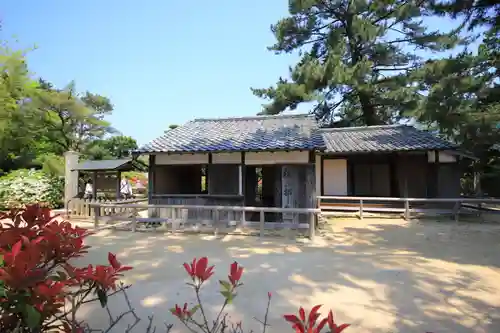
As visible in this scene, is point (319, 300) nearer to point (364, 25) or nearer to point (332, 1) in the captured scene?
point (364, 25)

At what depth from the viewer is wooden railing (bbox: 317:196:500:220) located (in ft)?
32.9

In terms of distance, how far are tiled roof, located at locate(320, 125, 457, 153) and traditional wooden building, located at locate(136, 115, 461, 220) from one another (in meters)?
0.03

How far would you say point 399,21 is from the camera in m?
16.5

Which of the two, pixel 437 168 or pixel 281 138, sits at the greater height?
pixel 281 138

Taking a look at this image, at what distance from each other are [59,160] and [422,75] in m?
19.7

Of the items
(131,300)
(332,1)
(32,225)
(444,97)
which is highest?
(332,1)

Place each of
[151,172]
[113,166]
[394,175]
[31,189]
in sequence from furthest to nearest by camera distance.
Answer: [31,189] → [394,175] → [113,166] → [151,172]

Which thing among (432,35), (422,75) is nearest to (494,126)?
(422,75)

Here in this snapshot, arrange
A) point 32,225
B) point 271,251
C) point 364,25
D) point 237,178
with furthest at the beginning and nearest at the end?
point 364,25 < point 237,178 < point 271,251 < point 32,225

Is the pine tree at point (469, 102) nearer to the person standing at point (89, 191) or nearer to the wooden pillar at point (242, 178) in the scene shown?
the wooden pillar at point (242, 178)

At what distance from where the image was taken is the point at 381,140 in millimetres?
12281

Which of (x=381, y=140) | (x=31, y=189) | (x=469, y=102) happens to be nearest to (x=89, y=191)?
(x=31, y=189)

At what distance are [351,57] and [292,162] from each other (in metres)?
11.8

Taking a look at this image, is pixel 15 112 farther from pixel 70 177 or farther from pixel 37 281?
pixel 37 281
